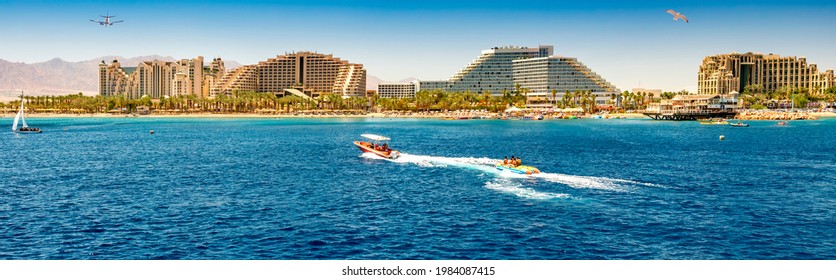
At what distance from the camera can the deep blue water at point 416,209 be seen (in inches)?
1224

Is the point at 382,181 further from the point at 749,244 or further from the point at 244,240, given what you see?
the point at 749,244

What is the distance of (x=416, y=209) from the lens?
136 ft

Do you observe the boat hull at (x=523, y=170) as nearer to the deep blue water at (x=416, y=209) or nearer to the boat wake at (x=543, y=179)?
the boat wake at (x=543, y=179)

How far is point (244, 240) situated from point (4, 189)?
91.6 feet

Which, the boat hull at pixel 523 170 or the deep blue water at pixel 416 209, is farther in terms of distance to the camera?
the boat hull at pixel 523 170

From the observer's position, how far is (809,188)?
49625 millimetres

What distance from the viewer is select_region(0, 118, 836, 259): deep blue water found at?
31.1 m

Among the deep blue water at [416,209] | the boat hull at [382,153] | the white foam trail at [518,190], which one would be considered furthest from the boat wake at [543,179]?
the boat hull at [382,153]

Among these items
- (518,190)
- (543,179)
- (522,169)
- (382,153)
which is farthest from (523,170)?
(382,153)

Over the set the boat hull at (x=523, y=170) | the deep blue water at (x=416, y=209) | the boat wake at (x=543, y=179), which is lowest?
the deep blue water at (x=416, y=209)

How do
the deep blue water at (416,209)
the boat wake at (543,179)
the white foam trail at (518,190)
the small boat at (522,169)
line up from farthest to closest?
the small boat at (522,169) → the boat wake at (543,179) → the white foam trail at (518,190) → the deep blue water at (416,209)

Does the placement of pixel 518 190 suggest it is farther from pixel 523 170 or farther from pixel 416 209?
pixel 416 209
